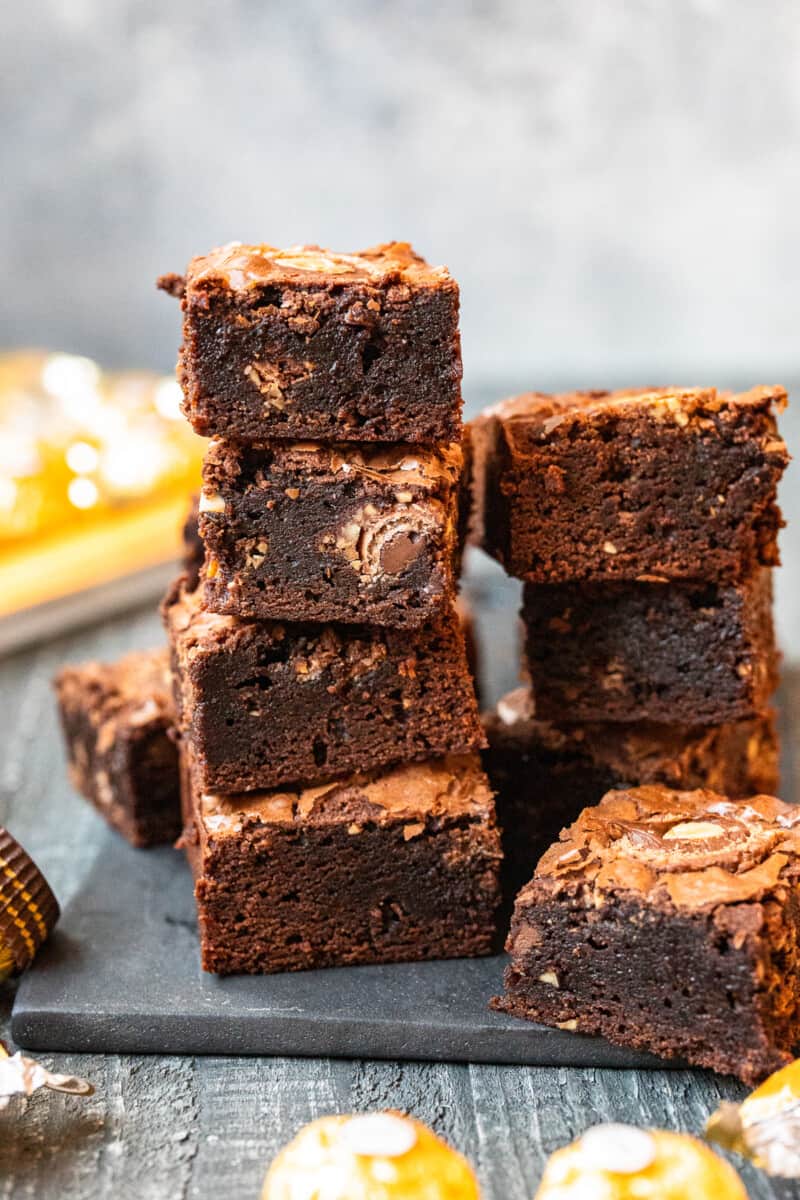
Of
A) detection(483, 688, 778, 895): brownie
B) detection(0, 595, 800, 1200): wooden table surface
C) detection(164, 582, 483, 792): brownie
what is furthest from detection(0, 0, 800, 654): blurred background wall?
detection(0, 595, 800, 1200): wooden table surface

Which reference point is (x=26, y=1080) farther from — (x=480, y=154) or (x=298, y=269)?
(x=480, y=154)

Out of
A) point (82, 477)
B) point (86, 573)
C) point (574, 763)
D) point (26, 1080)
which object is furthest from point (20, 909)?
point (82, 477)

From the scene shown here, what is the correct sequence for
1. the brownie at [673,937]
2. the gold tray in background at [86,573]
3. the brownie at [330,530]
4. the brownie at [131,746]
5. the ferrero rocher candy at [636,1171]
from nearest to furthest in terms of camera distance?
1. the ferrero rocher candy at [636,1171]
2. the brownie at [673,937]
3. the brownie at [330,530]
4. the brownie at [131,746]
5. the gold tray in background at [86,573]

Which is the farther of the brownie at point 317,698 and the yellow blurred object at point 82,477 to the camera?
the yellow blurred object at point 82,477

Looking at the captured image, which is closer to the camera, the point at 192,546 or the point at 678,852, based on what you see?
the point at 678,852

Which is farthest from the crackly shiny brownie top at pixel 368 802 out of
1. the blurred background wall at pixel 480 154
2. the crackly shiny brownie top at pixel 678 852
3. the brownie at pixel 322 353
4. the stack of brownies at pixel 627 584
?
the blurred background wall at pixel 480 154

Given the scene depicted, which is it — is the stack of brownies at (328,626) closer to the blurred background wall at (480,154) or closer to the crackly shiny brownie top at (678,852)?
the crackly shiny brownie top at (678,852)

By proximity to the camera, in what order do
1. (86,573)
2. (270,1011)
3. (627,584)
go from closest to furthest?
(270,1011) < (627,584) < (86,573)
